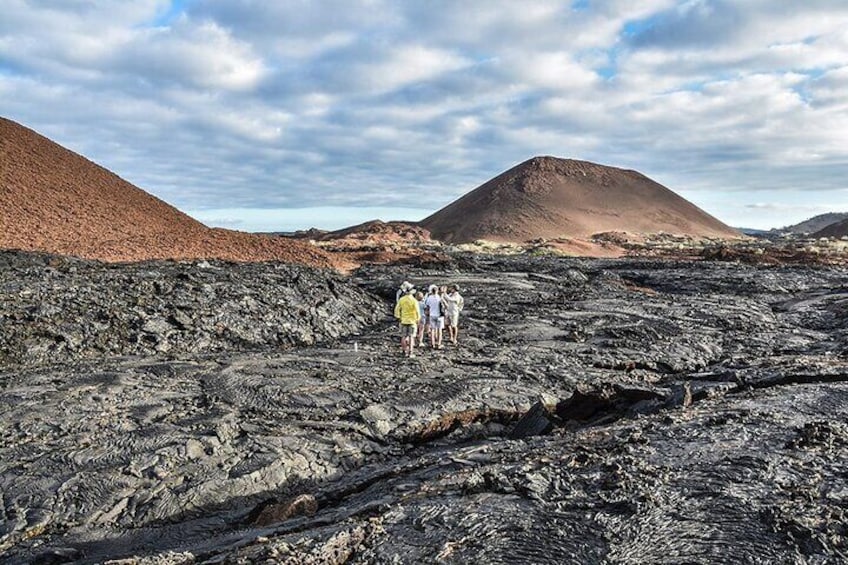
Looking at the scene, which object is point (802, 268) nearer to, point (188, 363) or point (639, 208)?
point (188, 363)

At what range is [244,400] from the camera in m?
10.0

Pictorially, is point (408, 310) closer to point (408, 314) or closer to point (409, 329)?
point (408, 314)

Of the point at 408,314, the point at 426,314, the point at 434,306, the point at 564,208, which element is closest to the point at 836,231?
the point at 564,208

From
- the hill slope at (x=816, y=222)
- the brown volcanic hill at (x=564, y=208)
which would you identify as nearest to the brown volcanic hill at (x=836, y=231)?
the brown volcanic hill at (x=564, y=208)

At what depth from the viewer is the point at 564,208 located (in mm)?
84938

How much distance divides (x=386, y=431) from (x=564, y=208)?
78.9 meters

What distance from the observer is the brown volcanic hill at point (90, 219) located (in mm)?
22875

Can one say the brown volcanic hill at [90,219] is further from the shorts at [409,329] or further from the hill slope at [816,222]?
the hill slope at [816,222]

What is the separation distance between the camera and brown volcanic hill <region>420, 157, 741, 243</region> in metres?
79.2

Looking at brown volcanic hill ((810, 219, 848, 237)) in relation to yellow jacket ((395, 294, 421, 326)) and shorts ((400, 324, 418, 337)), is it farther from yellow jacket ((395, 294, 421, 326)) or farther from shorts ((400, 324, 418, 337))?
yellow jacket ((395, 294, 421, 326))

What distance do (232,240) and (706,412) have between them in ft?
73.5

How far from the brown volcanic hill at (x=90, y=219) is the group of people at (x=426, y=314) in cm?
1234

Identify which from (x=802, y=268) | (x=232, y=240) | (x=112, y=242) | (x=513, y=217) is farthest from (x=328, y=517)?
(x=513, y=217)

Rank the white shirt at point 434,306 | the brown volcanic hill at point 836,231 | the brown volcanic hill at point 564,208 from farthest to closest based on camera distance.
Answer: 1. the brown volcanic hill at point 836,231
2. the brown volcanic hill at point 564,208
3. the white shirt at point 434,306
